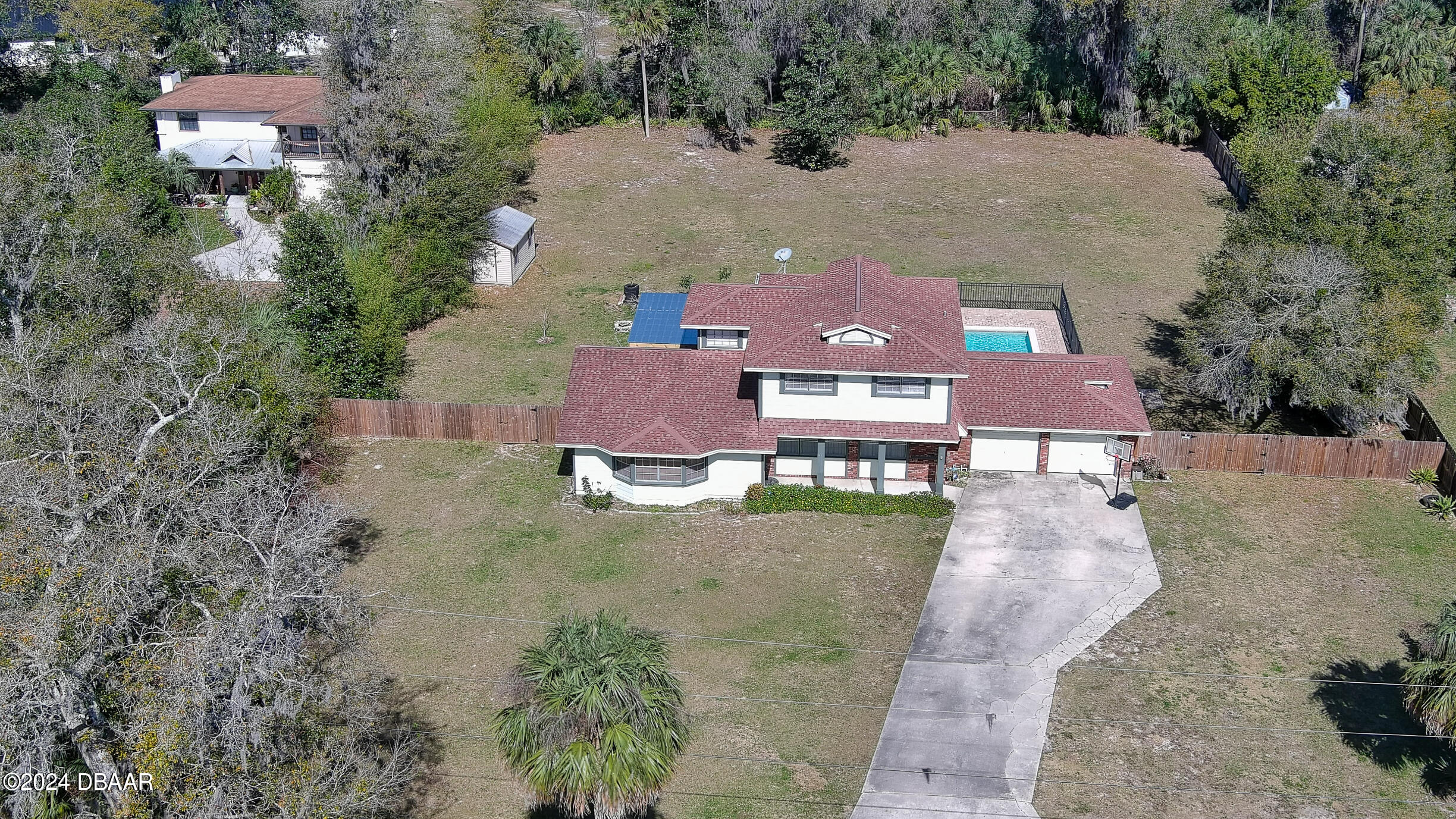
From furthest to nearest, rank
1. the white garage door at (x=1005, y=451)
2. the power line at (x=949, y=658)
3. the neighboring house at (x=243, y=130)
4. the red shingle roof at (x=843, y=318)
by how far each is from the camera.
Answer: the neighboring house at (x=243, y=130) < the white garage door at (x=1005, y=451) < the red shingle roof at (x=843, y=318) < the power line at (x=949, y=658)

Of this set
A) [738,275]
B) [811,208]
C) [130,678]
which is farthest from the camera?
[811,208]

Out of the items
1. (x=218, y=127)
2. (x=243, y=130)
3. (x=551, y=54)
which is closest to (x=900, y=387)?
(x=243, y=130)

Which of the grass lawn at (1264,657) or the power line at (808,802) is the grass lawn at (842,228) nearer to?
the grass lawn at (1264,657)

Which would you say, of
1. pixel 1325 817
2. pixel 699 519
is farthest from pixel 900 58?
pixel 1325 817

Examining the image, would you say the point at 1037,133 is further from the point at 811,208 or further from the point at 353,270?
the point at 353,270

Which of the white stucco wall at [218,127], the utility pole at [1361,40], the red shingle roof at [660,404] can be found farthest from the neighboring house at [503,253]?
the utility pole at [1361,40]
